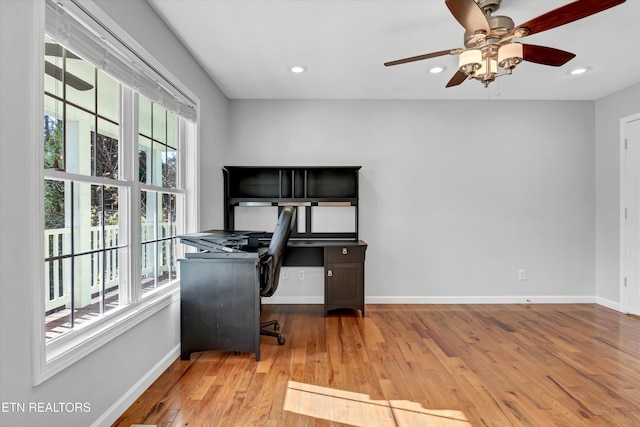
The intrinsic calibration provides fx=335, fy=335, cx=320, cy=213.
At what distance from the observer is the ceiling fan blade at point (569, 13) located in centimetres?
169

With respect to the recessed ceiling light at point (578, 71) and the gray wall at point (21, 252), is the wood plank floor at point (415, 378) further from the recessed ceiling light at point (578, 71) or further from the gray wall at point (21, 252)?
the recessed ceiling light at point (578, 71)

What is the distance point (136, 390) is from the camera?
2.15 meters

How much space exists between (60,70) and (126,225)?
0.95 metres

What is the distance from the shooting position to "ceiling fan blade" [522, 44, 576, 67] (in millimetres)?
2195

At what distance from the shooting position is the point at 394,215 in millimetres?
4371

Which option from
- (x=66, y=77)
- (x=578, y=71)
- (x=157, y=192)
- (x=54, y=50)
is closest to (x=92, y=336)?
(x=157, y=192)

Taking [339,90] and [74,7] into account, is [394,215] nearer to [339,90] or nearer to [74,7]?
[339,90]

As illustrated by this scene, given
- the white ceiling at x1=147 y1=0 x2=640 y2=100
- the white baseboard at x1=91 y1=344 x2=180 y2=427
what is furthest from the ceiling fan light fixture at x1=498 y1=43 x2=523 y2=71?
the white baseboard at x1=91 y1=344 x2=180 y2=427

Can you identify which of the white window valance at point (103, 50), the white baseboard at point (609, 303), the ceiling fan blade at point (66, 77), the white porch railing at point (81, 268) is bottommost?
the white baseboard at point (609, 303)

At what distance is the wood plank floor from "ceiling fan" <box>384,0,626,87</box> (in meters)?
2.14

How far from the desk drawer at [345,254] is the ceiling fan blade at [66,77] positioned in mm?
2671

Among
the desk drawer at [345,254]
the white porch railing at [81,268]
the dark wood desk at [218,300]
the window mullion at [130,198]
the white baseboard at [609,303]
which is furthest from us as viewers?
the white baseboard at [609,303]

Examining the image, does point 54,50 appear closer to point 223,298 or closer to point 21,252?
point 21,252

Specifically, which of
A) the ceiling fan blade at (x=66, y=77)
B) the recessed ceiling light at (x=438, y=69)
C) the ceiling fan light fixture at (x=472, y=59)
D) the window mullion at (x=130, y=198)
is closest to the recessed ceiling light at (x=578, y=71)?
the recessed ceiling light at (x=438, y=69)
